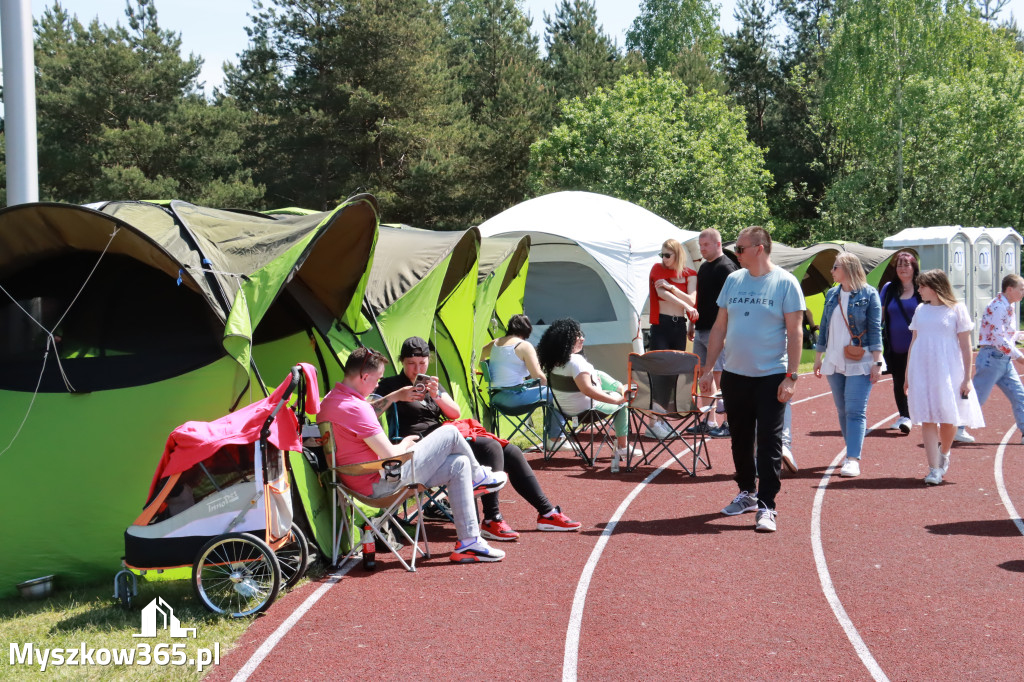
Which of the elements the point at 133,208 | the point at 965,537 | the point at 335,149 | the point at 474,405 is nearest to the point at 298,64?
the point at 335,149

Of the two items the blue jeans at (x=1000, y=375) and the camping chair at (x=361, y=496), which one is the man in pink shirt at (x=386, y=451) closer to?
the camping chair at (x=361, y=496)

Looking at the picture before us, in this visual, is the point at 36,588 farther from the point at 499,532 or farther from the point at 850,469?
the point at 850,469

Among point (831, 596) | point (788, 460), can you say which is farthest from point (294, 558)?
point (788, 460)

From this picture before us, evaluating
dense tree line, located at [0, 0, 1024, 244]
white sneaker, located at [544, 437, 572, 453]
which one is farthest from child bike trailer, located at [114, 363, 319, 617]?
dense tree line, located at [0, 0, 1024, 244]

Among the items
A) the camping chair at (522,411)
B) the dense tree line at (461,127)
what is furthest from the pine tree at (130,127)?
the camping chair at (522,411)

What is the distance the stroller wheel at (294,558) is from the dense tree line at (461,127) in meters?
24.1

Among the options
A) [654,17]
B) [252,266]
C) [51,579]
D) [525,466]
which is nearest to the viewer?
[51,579]

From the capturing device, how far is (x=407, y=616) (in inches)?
189

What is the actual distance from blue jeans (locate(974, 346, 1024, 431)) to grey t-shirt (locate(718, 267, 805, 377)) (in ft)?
11.6

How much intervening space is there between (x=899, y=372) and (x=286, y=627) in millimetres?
6846

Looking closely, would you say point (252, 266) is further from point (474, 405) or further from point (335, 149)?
point (335, 149)

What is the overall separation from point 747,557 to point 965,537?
4.59 ft

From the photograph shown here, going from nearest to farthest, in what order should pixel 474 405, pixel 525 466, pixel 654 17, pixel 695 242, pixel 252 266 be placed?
pixel 252 266
pixel 525 466
pixel 474 405
pixel 695 242
pixel 654 17

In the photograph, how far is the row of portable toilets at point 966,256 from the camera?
20.1m
